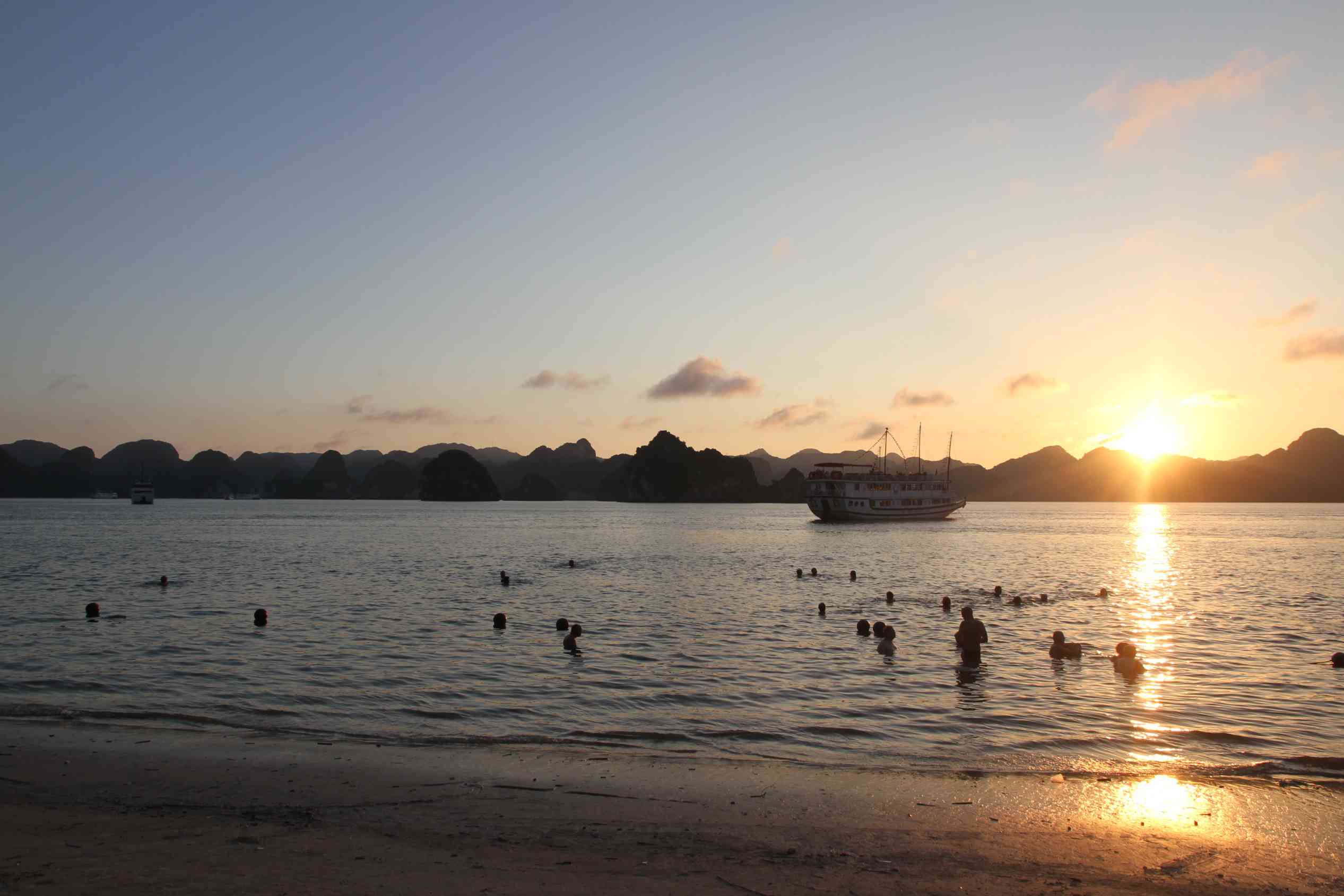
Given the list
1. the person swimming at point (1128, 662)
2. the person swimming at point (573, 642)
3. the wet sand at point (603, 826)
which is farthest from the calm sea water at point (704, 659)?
the wet sand at point (603, 826)

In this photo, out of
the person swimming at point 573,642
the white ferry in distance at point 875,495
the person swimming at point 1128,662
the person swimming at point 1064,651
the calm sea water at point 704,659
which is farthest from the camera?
the white ferry in distance at point 875,495

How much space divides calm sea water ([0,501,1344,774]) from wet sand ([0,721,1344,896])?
2222 mm

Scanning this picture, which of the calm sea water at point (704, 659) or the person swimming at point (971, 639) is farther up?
the person swimming at point (971, 639)

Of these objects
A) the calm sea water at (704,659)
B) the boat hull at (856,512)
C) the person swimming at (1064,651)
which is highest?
the boat hull at (856,512)

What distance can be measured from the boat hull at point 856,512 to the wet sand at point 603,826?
131 m

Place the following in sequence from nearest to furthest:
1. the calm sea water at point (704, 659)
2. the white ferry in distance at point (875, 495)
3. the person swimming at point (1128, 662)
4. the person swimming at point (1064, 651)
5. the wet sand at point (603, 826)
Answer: the wet sand at point (603, 826) → the calm sea water at point (704, 659) → the person swimming at point (1128, 662) → the person swimming at point (1064, 651) → the white ferry in distance at point (875, 495)

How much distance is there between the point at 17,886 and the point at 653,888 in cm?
643

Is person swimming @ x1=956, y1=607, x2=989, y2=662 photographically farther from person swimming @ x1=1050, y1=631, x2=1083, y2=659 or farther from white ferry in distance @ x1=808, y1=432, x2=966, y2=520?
white ferry in distance @ x1=808, y1=432, x2=966, y2=520

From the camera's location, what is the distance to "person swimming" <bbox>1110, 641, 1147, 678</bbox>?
23.8 m

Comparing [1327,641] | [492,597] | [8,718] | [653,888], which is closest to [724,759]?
[653,888]

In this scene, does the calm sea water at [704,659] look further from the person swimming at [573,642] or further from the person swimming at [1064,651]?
the person swimming at [573,642]

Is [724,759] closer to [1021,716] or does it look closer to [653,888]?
[653,888]

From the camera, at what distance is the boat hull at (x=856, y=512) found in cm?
14375

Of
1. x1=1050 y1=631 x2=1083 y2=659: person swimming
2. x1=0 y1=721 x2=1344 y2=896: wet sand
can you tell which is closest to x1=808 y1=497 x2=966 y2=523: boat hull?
x1=1050 y1=631 x2=1083 y2=659: person swimming
